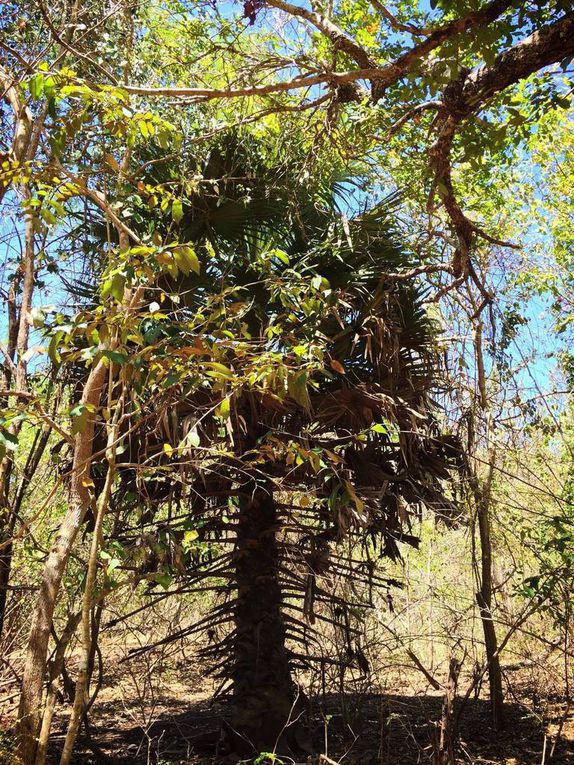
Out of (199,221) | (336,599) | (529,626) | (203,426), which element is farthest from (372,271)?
(529,626)

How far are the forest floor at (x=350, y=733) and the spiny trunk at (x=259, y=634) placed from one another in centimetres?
21

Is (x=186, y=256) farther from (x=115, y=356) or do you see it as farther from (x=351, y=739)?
(x=351, y=739)

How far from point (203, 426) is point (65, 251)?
6.15ft

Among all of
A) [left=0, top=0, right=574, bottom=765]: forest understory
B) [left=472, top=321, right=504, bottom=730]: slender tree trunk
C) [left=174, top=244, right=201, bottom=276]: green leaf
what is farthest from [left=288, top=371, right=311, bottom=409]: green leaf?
[left=472, top=321, right=504, bottom=730]: slender tree trunk

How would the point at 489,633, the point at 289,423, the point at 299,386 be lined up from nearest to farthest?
the point at 299,386
the point at 489,633
the point at 289,423

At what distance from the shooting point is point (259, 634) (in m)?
4.64

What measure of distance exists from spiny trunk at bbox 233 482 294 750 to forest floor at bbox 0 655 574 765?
207 millimetres

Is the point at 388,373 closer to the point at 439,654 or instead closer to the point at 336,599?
the point at 336,599

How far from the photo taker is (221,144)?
5.30 metres

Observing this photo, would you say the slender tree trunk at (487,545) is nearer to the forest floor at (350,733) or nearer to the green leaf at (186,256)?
the forest floor at (350,733)

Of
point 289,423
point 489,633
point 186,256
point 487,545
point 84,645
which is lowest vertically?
point 84,645

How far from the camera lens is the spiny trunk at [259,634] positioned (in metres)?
4.48

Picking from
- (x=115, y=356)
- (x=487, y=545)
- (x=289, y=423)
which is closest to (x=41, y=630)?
(x=115, y=356)

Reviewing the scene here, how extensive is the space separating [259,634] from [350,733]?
1164 millimetres
